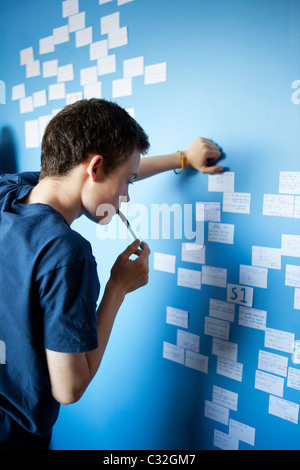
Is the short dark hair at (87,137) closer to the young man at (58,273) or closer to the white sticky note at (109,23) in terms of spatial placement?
the young man at (58,273)

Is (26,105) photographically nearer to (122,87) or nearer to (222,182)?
(122,87)

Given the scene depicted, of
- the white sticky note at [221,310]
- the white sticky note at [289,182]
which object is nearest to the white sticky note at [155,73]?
the white sticky note at [289,182]

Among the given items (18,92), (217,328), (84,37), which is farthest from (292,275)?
(18,92)

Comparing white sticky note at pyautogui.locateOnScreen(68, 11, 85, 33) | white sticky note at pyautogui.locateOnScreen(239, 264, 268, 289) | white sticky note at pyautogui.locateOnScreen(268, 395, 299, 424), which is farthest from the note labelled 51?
white sticky note at pyautogui.locateOnScreen(68, 11, 85, 33)

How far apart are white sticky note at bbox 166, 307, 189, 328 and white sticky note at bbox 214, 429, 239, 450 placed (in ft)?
1.06

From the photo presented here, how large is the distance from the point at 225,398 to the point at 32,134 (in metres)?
1.18

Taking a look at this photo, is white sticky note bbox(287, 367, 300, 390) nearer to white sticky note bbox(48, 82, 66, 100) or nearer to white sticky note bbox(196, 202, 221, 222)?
white sticky note bbox(196, 202, 221, 222)

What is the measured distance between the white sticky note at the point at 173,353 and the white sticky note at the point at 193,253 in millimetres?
286

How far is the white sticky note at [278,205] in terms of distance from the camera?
0.77 metres

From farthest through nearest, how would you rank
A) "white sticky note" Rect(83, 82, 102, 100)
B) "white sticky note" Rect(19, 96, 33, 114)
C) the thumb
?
"white sticky note" Rect(19, 96, 33, 114) < "white sticky note" Rect(83, 82, 102, 100) < the thumb

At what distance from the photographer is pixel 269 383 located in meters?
0.85

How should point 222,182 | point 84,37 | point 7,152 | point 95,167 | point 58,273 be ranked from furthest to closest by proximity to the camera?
point 7,152 < point 84,37 < point 222,182 < point 95,167 < point 58,273

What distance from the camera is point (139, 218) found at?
1.06 meters

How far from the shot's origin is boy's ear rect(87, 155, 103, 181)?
0.64 metres
